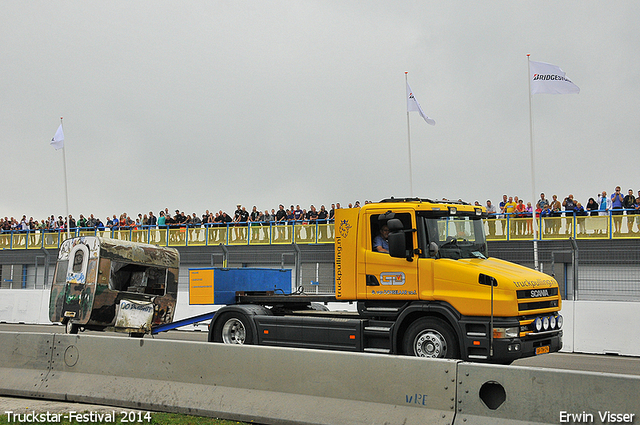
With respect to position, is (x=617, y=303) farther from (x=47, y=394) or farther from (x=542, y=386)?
(x=47, y=394)

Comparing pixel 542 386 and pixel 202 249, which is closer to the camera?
pixel 542 386

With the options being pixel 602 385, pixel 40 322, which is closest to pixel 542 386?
pixel 602 385

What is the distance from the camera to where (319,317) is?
38.4 feet

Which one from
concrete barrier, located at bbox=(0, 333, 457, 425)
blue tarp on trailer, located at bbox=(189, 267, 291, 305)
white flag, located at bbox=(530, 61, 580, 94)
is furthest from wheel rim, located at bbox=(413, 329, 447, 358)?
white flag, located at bbox=(530, 61, 580, 94)

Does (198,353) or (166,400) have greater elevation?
(198,353)

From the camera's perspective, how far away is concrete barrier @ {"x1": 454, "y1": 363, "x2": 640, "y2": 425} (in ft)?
16.7

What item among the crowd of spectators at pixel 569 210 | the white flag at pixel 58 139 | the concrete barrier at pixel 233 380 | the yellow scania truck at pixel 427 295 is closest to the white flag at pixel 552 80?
A: the crowd of spectators at pixel 569 210

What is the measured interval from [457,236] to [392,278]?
1.29m

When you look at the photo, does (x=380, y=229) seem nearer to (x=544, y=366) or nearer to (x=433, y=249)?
(x=433, y=249)

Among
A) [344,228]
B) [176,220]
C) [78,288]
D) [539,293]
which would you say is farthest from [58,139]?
[539,293]

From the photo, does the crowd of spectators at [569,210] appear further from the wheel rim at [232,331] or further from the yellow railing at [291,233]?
the wheel rim at [232,331]

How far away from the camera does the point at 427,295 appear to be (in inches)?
396

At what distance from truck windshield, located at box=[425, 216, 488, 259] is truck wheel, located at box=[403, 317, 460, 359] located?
3.63ft

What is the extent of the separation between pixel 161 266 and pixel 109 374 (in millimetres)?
6206
